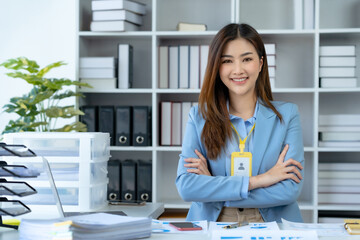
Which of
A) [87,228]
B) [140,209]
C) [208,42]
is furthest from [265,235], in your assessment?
[208,42]

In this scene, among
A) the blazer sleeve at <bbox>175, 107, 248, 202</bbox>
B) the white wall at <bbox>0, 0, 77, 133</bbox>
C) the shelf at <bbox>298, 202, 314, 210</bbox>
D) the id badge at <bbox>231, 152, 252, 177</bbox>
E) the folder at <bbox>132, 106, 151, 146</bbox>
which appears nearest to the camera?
the blazer sleeve at <bbox>175, 107, 248, 202</bbox>

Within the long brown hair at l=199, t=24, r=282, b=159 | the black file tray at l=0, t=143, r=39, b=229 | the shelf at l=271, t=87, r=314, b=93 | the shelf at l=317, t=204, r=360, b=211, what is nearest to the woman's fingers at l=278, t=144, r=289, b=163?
the long brown hair at l=199, t=24, r=282, b=159

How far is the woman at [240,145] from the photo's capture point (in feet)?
6.60

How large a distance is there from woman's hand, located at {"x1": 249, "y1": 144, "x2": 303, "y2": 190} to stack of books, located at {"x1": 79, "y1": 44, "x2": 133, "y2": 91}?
1.71 m

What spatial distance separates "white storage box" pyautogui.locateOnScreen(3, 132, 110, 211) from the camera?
2.08 m

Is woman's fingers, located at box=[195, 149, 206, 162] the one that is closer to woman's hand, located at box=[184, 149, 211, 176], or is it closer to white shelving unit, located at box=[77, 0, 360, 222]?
woman's hand, located at box=[184, 149, 211, 176]

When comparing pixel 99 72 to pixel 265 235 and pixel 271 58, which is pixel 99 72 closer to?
pixel 271 58

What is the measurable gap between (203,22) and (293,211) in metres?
2.04

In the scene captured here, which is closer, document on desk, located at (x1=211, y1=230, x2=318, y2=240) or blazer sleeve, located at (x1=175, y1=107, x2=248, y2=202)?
document on desk, located at (x1=211, y1=230, x2=318, y2=240)

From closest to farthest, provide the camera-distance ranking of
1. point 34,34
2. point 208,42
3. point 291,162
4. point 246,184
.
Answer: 1. point 246,184
2. point 291,162
3. point 208,42
4. point 34,34

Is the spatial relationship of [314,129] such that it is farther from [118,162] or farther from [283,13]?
[118,162]

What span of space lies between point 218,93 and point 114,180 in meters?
1.48

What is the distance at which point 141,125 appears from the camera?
3.49 metres

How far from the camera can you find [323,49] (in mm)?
3436
